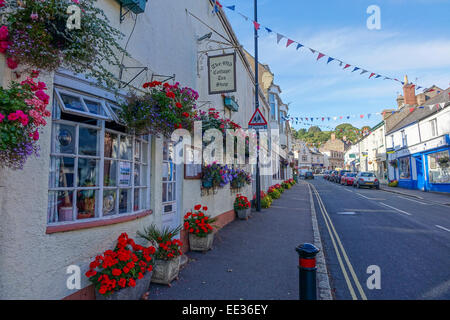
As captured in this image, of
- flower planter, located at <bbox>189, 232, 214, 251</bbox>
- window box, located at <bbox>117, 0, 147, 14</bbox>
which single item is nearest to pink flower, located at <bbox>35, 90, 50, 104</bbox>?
window box, located at <bbox>117, 0, 147, 14</bbox>

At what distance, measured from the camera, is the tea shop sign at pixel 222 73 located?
22.2 ft

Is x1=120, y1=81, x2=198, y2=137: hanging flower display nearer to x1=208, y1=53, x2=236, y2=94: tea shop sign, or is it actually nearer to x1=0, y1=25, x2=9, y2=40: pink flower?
x1=0, y1=25, x2=9, y2=40: pink flower

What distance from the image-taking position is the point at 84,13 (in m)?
3.00

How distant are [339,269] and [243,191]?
644 centimetres

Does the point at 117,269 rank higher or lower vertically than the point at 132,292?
higher

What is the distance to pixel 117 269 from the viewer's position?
3.28 metres

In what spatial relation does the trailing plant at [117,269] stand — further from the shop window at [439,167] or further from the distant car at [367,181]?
the distant car at [367,181]

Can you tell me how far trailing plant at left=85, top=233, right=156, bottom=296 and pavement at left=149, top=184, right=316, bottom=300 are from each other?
0.55m

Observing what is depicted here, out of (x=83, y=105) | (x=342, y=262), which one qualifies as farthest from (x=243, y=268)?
(x=83, y=105)

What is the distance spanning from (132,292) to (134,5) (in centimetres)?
422

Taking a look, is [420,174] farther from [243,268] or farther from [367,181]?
[243,268]

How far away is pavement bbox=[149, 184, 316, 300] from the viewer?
3.94 metres
